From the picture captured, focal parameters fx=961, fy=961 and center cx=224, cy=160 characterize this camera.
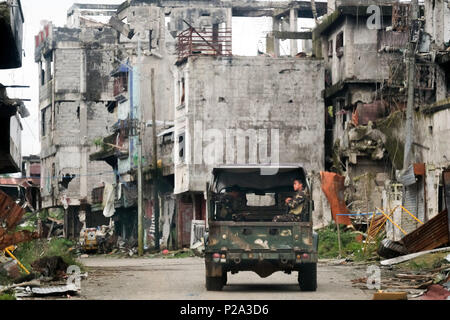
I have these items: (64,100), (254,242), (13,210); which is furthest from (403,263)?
(64,100)

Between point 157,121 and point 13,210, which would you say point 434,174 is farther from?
point 157,121

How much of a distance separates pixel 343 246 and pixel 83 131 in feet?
147

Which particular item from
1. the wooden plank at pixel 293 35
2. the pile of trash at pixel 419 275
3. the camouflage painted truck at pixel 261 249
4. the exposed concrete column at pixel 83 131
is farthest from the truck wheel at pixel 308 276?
the exposed concrete column at pixel 83 131

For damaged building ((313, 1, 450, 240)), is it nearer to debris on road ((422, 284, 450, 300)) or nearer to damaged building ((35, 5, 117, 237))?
debris on road ((422, 284, 450, 300))

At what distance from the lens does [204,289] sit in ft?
68.2

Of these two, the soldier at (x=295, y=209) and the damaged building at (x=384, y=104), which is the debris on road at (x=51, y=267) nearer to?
the soldier at (x=295, y=209)

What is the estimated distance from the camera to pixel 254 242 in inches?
791

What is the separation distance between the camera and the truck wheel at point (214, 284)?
2033 centimetres

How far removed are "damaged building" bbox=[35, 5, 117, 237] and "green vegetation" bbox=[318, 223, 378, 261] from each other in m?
39.9

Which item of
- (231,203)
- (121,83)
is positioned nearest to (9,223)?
(231,203)

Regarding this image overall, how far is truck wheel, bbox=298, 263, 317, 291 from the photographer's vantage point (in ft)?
65.9

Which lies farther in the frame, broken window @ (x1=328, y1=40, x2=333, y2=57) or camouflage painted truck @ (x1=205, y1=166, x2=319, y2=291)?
broken window @ (x1=328, y1=40, x2=333, y2=57)

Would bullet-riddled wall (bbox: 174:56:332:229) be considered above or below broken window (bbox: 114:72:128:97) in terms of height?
below

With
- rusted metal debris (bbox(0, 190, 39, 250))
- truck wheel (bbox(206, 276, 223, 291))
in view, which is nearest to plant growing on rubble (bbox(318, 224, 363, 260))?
rusted metal debris (bbox(0, 190, 39, 250))
